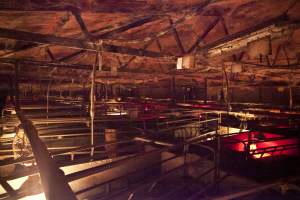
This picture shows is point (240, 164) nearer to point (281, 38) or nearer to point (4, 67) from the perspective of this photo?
point (281, 38)

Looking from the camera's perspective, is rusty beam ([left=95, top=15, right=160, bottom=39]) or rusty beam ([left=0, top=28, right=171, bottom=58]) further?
rusty beam ([left=95, top=15, right=160, bottom=39])

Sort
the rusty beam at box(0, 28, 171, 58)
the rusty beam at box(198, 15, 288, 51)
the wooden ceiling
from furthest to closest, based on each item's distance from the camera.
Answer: the rusty beam at box(198, 15, 288, 51) → the wooden ceiling → the rusty beam at box(0, 28, 171, 58)

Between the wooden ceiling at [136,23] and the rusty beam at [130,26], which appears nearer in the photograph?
the wooden ceiling at [136,23]

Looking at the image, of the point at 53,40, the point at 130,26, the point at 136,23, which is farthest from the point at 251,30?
the point at 53,40

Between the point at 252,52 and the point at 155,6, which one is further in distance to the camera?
the point at 252,52

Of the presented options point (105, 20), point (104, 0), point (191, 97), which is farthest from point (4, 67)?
point (191, 97)

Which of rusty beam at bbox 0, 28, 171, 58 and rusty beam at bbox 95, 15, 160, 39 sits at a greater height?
rusty beam at bbox 95, 15, 160, 39

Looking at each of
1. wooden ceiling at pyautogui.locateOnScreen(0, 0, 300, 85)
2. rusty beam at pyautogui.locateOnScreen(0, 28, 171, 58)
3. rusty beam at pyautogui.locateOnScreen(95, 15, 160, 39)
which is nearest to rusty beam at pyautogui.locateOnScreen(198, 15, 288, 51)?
wooden ceiling at pyautogui.locateOnScreen(0, 0, 300, 85)

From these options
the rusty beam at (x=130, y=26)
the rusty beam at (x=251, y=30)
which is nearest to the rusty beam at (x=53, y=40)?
the rusty beam at (x=130, y=26)

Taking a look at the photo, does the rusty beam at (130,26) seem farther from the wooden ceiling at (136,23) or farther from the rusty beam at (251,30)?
the rusty beam at (251,30)

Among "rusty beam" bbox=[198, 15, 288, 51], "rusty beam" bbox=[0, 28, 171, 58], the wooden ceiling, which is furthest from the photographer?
"rusty beam" bbox=[198, 15, 288, 51]

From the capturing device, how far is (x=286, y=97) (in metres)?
12.8

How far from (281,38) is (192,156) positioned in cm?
529

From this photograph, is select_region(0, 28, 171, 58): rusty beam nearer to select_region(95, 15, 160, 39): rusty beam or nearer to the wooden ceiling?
the wooden ceiling
